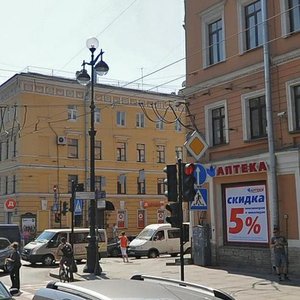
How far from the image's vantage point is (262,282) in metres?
16.6

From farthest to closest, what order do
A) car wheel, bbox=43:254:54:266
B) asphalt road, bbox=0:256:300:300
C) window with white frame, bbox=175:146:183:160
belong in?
window with white frame, bbox=175:146:183:160 < car wheel, bbox=43:254:54:266 < asphalt road, bbox=0:256:300:300

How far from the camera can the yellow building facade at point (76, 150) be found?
48.0 meters

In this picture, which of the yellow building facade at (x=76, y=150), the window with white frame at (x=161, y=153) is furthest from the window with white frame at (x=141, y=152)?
the window with white frame at (x=161, y=153)

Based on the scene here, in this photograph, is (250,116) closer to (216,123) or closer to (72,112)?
(216,123)

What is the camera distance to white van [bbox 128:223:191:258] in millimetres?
30922

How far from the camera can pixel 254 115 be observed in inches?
807

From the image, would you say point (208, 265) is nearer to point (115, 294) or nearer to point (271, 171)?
point (271, 171)

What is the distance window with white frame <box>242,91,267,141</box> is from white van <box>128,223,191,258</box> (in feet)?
40.0

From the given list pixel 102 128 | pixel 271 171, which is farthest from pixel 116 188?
pixel 271 171

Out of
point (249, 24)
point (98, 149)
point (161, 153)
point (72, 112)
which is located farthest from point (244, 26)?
point (161, 153)

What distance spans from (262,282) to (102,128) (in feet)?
121

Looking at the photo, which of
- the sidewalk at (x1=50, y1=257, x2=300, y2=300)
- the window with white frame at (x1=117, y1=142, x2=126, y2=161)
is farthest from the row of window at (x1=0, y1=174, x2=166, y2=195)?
the sidewalk at (x1=50, y1=257, x2=300, y2=300)

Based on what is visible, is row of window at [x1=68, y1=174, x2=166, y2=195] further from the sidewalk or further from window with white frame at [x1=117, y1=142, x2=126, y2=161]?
the sidewalk

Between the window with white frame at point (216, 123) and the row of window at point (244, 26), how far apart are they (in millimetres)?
1999
